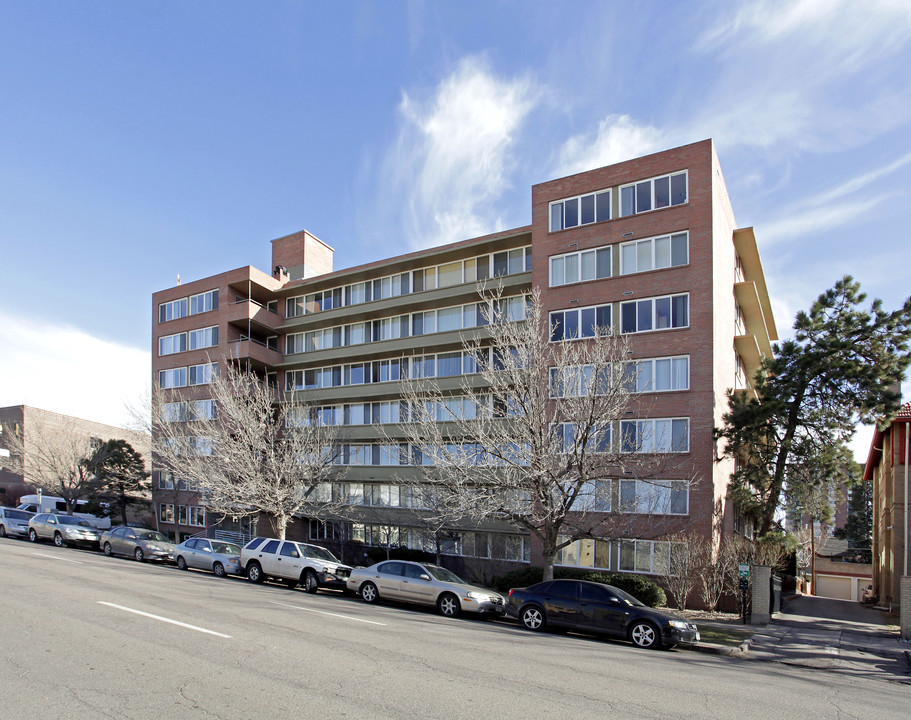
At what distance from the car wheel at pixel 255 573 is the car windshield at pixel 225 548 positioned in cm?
273

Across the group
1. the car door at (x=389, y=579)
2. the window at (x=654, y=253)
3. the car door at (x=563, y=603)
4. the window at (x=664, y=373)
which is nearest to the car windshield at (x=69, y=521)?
the car door at (x=389, y=579)

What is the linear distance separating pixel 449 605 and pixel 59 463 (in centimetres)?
3626

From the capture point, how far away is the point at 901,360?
20.4m

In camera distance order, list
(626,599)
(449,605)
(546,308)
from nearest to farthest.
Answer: (626,599), (449,605), (546,308)

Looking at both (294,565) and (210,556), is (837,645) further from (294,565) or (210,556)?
(210,556)

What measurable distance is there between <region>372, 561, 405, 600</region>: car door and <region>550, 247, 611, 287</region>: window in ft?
46.2

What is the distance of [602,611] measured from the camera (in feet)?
46.7

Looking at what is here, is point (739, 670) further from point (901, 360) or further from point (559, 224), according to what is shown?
point (559, 224)

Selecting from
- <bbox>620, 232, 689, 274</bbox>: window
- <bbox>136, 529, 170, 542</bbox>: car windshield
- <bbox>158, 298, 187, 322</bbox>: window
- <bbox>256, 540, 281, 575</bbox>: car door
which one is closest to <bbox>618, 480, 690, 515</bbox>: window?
<bbox>620, 232, 689, 274</bbox>: window

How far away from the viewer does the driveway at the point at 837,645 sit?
43.0 feet

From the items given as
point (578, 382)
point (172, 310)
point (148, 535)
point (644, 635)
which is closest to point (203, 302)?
point (172, 310)

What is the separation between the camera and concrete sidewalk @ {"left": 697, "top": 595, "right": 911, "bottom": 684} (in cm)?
1311

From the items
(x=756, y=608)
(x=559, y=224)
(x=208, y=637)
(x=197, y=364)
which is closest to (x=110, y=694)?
(x=208, y=637)

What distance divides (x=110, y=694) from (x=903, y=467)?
28.0 meters
